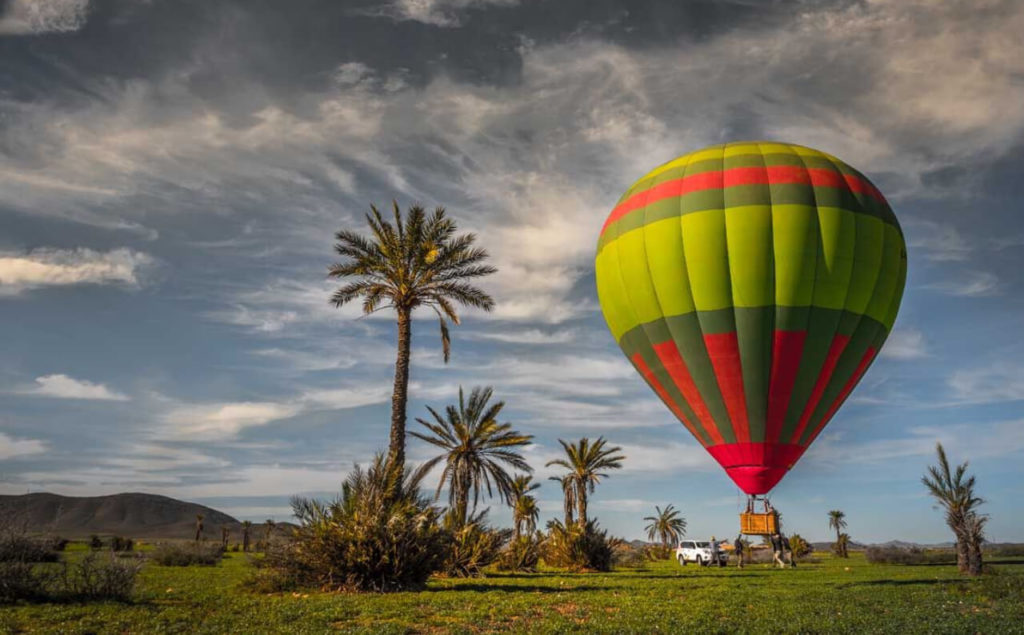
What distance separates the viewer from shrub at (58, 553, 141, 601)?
50.6 ft

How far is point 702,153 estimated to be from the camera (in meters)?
26.0

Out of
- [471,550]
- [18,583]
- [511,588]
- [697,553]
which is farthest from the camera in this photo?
[697,553]

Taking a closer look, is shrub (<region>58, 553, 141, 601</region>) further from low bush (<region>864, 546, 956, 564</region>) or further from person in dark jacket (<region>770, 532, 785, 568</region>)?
low bush (<region>864, 546, 956, 564</region>)

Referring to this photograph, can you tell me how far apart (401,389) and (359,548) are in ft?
29.6

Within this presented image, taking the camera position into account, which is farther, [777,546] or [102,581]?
[777,546]

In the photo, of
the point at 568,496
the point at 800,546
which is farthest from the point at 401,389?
the point at 800,546

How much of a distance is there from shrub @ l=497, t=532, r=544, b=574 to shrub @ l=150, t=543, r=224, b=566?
49.7 feet

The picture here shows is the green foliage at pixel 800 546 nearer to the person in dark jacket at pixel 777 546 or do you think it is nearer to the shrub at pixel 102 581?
the person in dark jacket at pixel 777 546

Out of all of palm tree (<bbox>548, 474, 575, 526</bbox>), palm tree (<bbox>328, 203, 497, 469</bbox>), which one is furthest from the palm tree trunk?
palm tree (<bbox>548, 474, 575, 526</bbox>)

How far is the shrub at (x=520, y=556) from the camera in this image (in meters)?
34.3

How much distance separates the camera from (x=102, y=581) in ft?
51.2

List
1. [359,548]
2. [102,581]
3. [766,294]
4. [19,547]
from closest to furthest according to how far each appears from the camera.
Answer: [19,547], [102,581], [359,548], [766,294]

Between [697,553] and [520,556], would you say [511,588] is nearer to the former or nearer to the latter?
[520,556]

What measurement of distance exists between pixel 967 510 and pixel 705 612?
24043 mm
